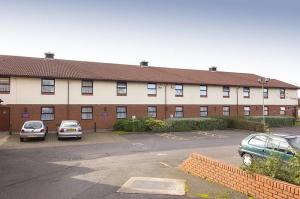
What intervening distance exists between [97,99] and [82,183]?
20.9 metres

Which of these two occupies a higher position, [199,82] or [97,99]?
[199,82]

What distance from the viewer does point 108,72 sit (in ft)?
108

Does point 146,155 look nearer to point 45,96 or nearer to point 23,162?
point 23,162

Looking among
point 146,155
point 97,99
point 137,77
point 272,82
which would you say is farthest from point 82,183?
point 272,82

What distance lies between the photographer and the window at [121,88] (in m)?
31.4

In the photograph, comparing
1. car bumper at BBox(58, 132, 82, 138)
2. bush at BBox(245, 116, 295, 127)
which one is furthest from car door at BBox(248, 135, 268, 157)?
bush at BBox(245, 116, 295, 127)

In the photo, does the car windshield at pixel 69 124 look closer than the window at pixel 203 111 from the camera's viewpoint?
Yes

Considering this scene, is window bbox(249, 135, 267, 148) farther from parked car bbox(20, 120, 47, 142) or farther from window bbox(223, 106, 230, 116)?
window bbox(223, 106, 230, 116)

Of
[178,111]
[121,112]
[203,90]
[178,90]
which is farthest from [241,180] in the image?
[203,90]

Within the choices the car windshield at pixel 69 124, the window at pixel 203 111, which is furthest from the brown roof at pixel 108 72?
the car windshield at pixel 69 124

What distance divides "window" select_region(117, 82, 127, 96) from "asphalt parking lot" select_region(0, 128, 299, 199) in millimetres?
8486

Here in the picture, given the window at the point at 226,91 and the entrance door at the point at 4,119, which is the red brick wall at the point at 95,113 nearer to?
the entrance door at the point at 4,119

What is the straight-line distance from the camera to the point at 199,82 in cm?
3544

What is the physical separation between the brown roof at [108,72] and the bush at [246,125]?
5455 mm
